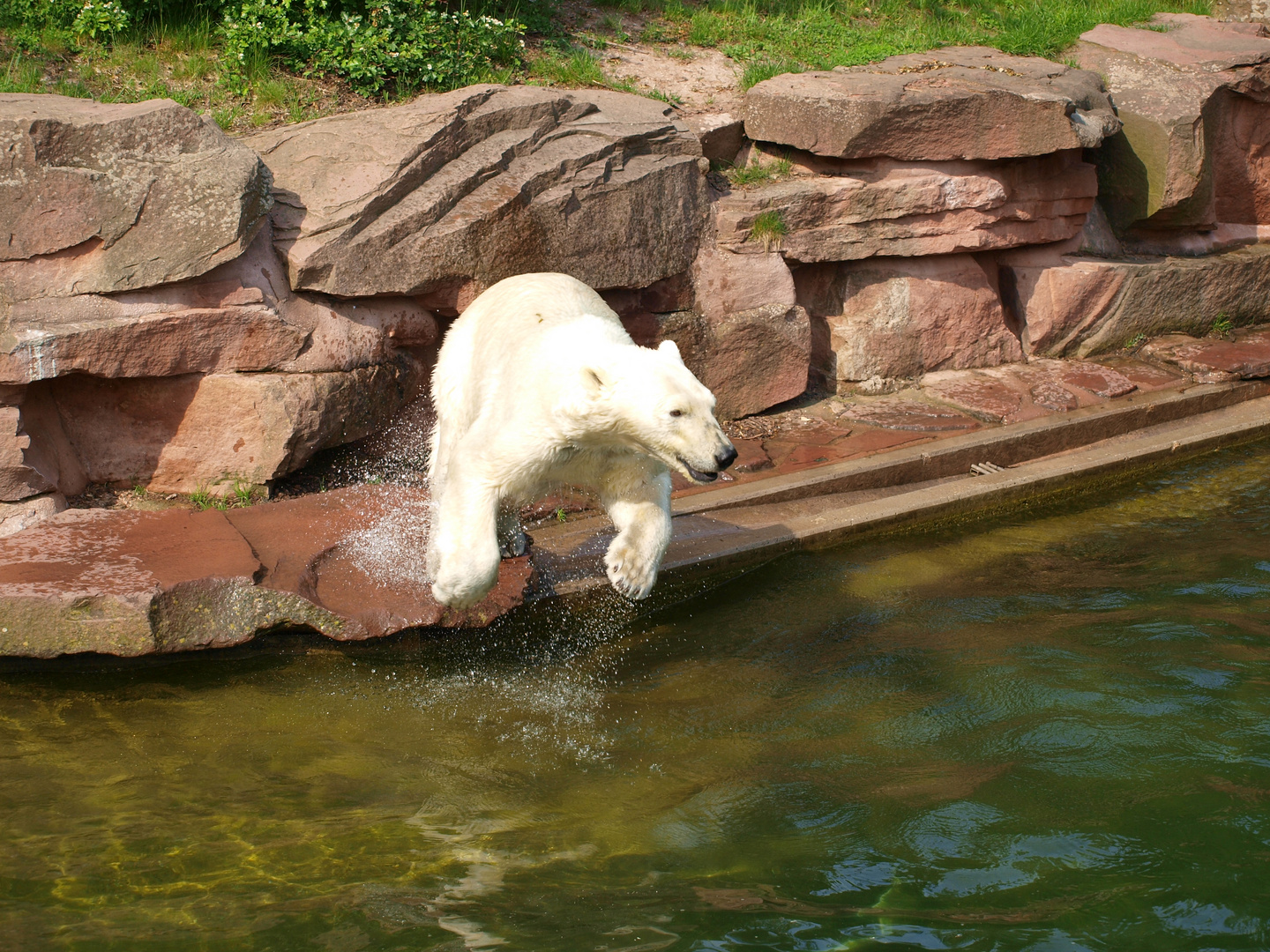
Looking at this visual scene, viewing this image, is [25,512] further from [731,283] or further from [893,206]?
[893,206]

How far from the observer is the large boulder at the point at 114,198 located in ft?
17.2

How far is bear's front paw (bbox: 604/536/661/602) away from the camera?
3.95 meters

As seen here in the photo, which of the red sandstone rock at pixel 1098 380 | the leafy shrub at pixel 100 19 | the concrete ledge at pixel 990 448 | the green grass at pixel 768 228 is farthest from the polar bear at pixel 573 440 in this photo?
the red sandstone rock at pixel 1098 380

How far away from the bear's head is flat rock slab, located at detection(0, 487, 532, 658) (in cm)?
130

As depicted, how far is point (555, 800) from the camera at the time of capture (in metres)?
3.59

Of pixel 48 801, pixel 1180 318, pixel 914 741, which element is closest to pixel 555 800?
pixel 914 741

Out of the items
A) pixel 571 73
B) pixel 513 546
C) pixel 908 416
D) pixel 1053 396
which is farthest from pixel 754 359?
pixel 513 546

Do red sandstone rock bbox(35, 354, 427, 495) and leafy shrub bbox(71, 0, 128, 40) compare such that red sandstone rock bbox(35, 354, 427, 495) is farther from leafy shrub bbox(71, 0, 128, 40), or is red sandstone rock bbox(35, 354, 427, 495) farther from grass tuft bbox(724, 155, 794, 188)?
grass tuft bbox(724, 155, 794, 188)

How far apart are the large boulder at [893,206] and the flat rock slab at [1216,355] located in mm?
1397

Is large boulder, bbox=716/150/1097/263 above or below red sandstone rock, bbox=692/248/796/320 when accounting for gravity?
above

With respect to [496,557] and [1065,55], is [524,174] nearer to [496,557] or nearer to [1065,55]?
[496,557]

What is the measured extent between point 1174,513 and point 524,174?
4.14 m

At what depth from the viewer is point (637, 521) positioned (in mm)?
4055

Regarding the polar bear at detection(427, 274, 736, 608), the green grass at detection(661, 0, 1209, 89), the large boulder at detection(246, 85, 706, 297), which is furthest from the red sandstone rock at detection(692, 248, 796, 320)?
the polar bear at detection(427, 274, 736, 608)
